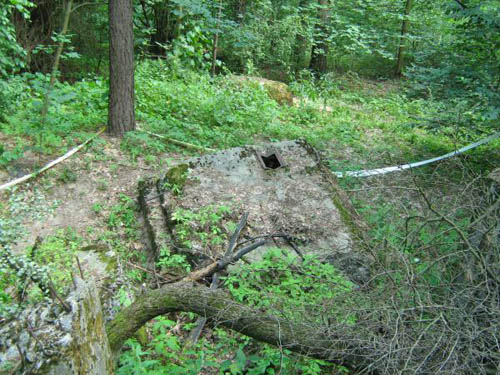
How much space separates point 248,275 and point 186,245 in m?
0.95

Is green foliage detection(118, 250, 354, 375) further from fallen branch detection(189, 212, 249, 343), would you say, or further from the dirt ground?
the dirt ground

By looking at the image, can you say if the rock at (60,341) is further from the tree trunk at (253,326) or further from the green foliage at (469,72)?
the green foliage at (469,72)

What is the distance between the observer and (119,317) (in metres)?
2.92

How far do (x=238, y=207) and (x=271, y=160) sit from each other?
4.17 feet

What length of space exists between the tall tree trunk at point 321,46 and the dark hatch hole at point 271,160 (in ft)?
23.7

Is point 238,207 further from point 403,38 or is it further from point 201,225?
point 403,38

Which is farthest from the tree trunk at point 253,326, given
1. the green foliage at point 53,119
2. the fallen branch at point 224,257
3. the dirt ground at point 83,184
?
the green foliage at point 53,119

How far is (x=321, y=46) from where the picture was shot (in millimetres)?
13008

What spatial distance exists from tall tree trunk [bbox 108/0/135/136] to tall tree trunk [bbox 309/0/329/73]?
22.5 ft

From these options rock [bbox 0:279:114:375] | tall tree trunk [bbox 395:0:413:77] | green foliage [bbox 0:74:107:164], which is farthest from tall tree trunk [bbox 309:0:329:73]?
rock [bbox 0:279:114:375]

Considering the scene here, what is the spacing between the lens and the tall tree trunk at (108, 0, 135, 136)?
6660 millimetres

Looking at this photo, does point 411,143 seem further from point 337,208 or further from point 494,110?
point 337,208

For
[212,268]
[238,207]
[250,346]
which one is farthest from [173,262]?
[250,346]

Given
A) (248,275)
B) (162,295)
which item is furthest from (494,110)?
(162,295)
